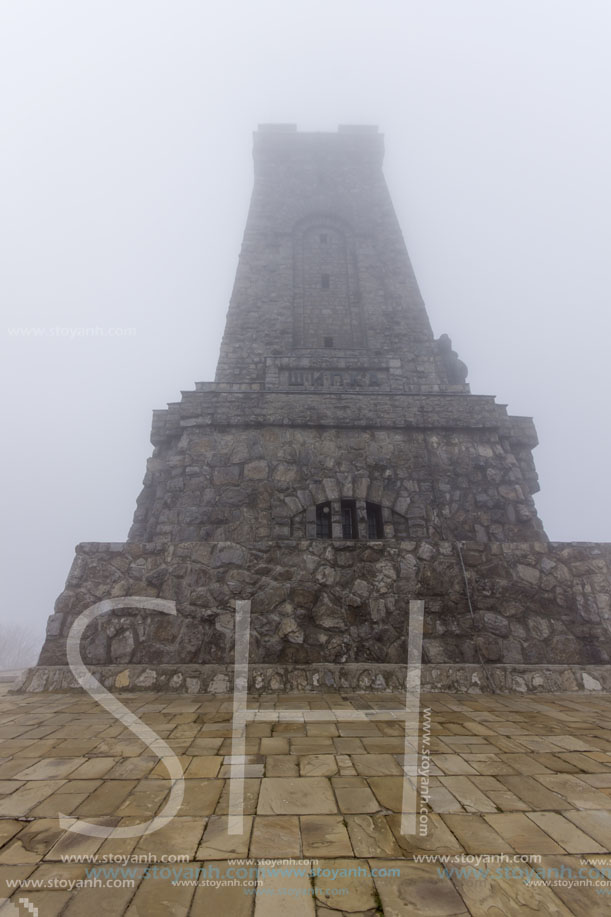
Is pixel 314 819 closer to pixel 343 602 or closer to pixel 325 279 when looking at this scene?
pixel 343 602

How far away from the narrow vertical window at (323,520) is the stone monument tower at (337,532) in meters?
0.03

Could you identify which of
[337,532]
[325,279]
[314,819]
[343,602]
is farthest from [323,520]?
[325,279]

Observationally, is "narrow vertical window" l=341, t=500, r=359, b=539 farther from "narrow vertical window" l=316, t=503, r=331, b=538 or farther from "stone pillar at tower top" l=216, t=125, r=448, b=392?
"stone pillar at tower top" l=216, t=125, r=448, b=392

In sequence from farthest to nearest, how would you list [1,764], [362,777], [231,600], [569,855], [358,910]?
[231,600]
[1,764]
[362,777]
[569,855]
[358,910]

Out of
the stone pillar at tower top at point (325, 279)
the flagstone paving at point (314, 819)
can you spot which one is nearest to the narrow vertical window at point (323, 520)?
the stone pillar at tower top at point (325, 279)

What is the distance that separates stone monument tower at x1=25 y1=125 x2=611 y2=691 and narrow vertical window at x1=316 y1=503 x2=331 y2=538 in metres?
0.03

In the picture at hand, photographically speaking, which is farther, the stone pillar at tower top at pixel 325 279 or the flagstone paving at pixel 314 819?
the stone pillar at tower top at pixel 325 279

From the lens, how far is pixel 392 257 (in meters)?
12.8

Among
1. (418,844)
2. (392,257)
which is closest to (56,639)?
(418,844)

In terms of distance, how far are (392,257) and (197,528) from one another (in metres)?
10.4

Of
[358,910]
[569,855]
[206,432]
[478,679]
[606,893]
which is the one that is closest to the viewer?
[358,910]

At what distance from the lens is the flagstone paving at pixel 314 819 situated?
1.69 m

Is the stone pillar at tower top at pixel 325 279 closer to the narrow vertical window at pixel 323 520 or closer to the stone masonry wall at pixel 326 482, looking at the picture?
the stone masonry wall at pixel 326 482

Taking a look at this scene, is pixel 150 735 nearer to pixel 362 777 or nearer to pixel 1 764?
pixel 1 764
